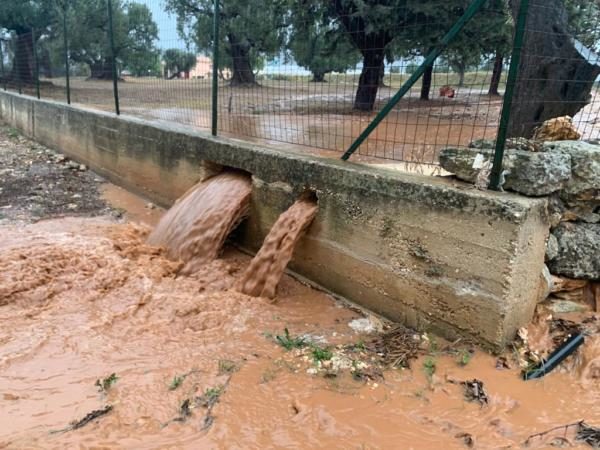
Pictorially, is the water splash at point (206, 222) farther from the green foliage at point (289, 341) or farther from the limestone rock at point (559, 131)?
the limestone rock at point (559, 131)

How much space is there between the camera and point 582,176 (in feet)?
12.4

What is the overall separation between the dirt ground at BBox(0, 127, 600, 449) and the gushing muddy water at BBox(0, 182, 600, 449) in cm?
1

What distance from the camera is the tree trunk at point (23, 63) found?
13.5 meters

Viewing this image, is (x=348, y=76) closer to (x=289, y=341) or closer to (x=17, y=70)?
(x=289, y=341)

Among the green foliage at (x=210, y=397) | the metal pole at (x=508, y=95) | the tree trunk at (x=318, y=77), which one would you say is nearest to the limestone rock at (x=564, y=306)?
the metal pole at (x=508, y=95)

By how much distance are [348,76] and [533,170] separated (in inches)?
131

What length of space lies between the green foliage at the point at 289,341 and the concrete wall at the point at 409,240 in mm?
793

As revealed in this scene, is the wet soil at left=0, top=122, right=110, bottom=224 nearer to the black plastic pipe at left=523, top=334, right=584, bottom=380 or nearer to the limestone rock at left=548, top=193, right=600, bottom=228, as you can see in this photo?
the limestone rock at left=548, top=193, right=600, bottom=228

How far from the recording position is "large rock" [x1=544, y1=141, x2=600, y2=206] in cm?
377

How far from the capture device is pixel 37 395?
3.06m

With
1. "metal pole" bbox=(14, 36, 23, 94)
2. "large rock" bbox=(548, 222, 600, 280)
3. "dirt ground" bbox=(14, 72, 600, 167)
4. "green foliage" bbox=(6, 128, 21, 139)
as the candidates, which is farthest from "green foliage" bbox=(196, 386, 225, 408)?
"metal pole" bbox=(14, 36, 23, 94)

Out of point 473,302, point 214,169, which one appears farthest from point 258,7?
point 473,302

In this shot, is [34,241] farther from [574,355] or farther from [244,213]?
[574,355]

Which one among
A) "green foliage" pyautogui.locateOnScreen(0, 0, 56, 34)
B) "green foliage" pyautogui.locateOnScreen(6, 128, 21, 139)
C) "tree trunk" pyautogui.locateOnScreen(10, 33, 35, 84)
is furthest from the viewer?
"green foliage" pyautogui.locateOnScreen(0, 0, 56, 34)
